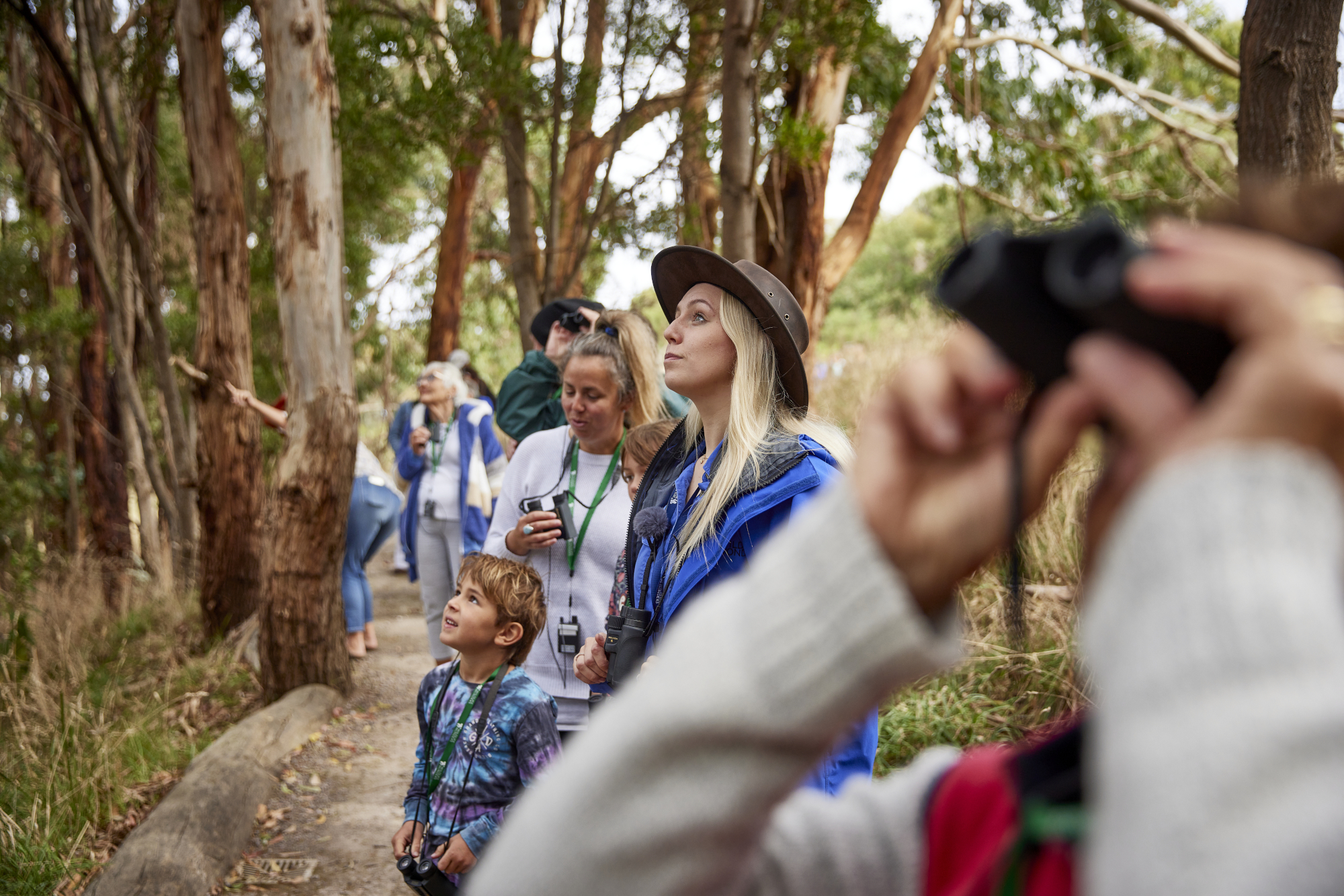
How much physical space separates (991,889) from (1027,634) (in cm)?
416

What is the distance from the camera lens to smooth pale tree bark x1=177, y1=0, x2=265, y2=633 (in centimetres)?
691

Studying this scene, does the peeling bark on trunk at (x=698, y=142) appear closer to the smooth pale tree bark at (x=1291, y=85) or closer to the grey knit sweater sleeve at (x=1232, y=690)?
the smooth pale tree bark at (x=1291, y=85)

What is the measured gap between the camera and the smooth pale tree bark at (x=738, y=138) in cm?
512

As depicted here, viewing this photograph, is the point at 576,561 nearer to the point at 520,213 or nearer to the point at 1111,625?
the point at 1111,625

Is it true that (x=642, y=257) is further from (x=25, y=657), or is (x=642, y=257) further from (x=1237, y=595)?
(x=1237, y=595)

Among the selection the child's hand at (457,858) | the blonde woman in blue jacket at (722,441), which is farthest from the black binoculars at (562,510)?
the child's hand at (457,858)

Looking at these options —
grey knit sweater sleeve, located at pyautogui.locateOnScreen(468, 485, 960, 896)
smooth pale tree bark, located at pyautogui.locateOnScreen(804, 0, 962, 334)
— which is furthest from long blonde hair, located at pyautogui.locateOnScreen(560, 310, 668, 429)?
smooth pale tree bark, located at pyautogui.locateOnScreen(804, 0, 962, 334)

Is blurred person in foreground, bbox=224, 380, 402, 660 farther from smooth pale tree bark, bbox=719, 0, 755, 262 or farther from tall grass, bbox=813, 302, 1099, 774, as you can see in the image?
tall grass, bbox=813, 302, 1099, 774

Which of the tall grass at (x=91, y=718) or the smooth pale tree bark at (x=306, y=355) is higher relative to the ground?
the smooth pale tree bark at (x=306, y=355)

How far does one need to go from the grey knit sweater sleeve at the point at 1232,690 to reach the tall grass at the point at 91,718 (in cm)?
425

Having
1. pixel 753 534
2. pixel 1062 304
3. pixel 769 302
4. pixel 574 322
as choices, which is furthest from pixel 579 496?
pixel 1062 304

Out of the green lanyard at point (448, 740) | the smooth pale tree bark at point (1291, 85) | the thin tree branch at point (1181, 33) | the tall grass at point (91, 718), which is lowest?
the tall grass at point (91, 718)

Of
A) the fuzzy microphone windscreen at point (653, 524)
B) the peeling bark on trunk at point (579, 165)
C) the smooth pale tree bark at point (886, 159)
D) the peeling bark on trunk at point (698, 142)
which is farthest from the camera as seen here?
the smooth pale tree bark at point (886, 159)

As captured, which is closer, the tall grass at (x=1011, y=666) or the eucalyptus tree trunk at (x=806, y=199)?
the tall grass at (x=1011, y=666)
